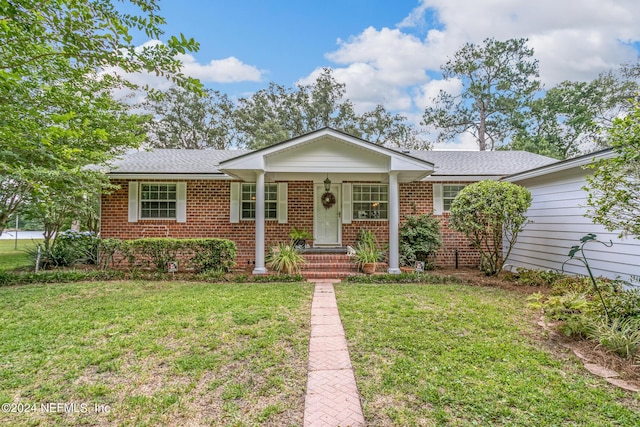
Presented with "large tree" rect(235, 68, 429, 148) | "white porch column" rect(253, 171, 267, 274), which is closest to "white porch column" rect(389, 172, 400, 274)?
"white porch column" rect(253, 171, 267, 274)

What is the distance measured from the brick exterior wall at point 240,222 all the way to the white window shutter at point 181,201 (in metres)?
0.12

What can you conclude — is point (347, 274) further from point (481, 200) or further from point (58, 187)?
point (58, 187)

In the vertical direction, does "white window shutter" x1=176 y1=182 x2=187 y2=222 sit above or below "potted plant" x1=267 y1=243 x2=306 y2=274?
above

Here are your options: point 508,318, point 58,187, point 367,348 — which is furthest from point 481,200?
point 58,187

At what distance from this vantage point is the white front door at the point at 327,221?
10.4 meters

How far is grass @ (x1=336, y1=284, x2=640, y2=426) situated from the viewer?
8.25ft

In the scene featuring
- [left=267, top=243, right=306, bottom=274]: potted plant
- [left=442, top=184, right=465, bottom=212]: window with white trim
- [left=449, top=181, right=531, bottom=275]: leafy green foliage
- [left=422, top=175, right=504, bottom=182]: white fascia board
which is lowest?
[left=267, top=243, right=306, bottom=274]: potted plant

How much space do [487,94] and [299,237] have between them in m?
20.2

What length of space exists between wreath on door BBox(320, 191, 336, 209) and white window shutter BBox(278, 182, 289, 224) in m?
1.23

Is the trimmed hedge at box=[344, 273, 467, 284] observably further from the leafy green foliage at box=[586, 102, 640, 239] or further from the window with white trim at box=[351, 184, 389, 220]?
the leafy green foliage at box=[586, 102, 640, 239]

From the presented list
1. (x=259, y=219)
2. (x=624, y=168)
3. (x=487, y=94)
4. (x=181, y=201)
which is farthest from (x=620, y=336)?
(x=487, y=94)

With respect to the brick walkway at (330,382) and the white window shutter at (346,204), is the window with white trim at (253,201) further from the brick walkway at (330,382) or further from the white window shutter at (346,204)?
the brick walkway at (330,382)

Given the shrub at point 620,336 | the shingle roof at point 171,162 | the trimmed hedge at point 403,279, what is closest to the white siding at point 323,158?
the shingle roof at point 171,162

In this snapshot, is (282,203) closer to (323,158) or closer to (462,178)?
(323,158)
